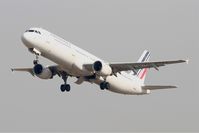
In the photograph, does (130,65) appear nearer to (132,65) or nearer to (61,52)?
(132,65)

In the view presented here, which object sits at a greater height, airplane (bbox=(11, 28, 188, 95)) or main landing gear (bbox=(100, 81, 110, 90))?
airplane (bbox=(11, 28, 188, 95))

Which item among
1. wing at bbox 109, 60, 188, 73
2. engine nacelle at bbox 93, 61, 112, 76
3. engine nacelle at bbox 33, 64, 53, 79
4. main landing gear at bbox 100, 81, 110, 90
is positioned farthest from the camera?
main landing gear at bbox 100, 81, 110, 90

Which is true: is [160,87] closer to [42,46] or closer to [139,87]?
[139,87]

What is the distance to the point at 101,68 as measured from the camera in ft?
192

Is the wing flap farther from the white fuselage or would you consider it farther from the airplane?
the white fuselage

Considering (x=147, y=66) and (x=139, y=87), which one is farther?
(x=139, y=87)

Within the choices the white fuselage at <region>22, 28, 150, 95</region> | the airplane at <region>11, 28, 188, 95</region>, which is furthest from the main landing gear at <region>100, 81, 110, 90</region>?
the white fuselage at <region>22, 28, 150, 95</region>

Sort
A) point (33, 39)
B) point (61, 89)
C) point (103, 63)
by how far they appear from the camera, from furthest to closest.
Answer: point (61, 89)
point (103, 63)
point (33, 39)

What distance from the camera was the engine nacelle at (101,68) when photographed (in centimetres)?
5819

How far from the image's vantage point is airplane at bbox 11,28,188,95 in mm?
55500

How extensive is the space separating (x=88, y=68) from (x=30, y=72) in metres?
9.81

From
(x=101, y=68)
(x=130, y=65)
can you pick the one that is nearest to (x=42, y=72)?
(x=101, y=68)

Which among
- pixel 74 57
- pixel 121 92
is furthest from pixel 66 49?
pixel 121 92

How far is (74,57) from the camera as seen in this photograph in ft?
186
